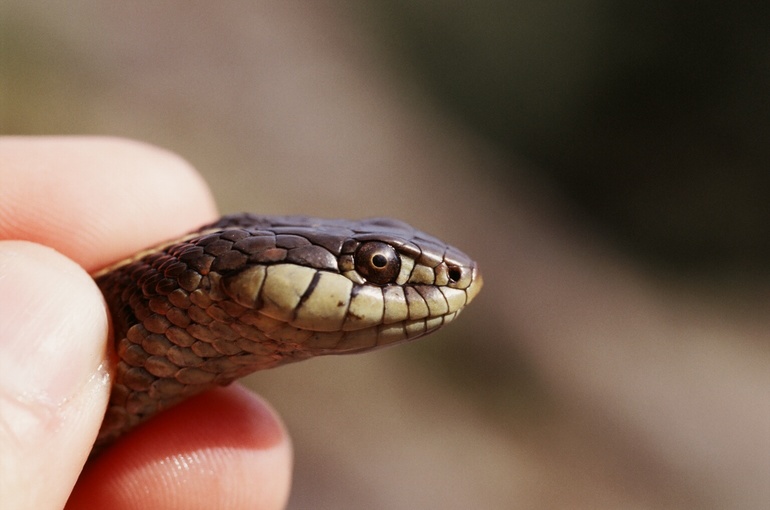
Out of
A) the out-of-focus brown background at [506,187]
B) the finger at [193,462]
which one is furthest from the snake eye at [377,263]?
the out-of-focus brown background at [506,187]

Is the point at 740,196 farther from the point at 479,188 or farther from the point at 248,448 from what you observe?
the point at 248,448

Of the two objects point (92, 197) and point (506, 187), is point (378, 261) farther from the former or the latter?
A: point (506, 187)

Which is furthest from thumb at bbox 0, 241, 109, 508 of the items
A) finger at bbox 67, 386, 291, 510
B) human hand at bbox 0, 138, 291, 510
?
finger at bbox 67, 386, 291, 510

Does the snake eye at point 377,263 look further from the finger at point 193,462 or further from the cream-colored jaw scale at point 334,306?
the finger at point 193,462

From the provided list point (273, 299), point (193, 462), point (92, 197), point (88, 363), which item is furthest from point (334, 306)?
point (92, 197)

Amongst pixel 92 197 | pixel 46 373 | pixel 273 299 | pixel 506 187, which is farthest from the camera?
pixel 506 187
